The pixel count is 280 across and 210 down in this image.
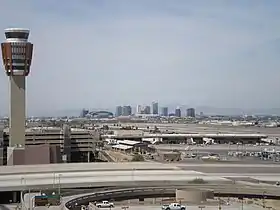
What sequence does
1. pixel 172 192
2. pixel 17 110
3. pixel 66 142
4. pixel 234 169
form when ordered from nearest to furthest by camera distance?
pixel 172 192, pixel 234 169, pixel 17 110, pixel 66 142

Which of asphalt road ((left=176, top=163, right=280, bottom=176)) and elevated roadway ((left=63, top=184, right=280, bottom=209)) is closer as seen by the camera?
elevated roadway ((left=63, top=184, right=280, bottom=209))

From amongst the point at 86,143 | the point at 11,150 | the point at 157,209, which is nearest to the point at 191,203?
the point at 157,209

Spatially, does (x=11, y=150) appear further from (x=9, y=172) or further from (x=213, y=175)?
(x=213, y=175)

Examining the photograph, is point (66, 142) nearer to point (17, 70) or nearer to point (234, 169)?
point (17, 70)

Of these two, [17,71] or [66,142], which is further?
[66,142]

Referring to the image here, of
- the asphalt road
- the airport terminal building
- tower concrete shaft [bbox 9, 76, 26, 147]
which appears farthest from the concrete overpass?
the airport terminal building

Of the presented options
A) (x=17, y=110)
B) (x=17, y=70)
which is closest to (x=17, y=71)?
(x=17, y=70)

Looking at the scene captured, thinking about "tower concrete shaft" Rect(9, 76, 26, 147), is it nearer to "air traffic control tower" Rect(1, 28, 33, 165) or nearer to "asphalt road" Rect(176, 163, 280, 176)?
"air traffic control tower" Rect(1, 28, 33, 165)
